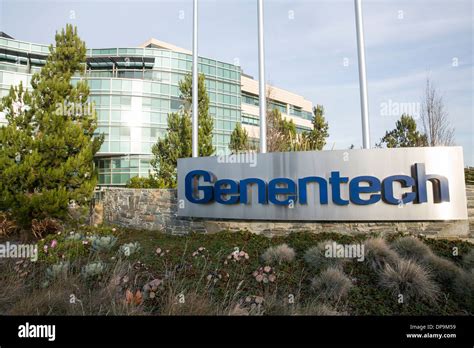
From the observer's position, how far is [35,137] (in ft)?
33.6

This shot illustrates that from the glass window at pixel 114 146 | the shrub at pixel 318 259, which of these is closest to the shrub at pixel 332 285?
the shrub at pixel 318 259

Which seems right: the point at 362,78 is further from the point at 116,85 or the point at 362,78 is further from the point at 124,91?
the point at 116,85

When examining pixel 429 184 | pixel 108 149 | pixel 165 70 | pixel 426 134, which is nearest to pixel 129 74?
pixel 165 70

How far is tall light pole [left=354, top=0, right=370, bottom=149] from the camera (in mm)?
8531

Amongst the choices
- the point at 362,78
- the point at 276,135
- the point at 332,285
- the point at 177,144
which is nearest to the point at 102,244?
the point at 332,285

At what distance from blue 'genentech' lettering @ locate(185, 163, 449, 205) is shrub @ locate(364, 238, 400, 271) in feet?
5.89

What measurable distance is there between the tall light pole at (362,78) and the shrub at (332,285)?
496cm

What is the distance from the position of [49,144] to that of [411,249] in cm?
1124

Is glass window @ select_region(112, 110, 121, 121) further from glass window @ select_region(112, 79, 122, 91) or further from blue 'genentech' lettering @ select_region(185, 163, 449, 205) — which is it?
blue 'genentech' lettering @ select_region(185, 163, 449, 205)

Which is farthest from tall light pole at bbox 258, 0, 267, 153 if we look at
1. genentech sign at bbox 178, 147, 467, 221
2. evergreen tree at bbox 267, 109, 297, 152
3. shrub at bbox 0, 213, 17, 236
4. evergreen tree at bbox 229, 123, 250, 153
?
evergreen tree at bbox 229, 123, 250, 153

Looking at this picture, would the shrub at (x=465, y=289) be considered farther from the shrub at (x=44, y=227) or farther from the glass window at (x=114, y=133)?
the glass window at (x=114, y=133)

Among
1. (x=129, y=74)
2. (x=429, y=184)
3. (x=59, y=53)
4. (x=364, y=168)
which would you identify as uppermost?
(x=129, y=74)

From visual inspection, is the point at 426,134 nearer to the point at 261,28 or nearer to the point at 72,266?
the point at 261,28
